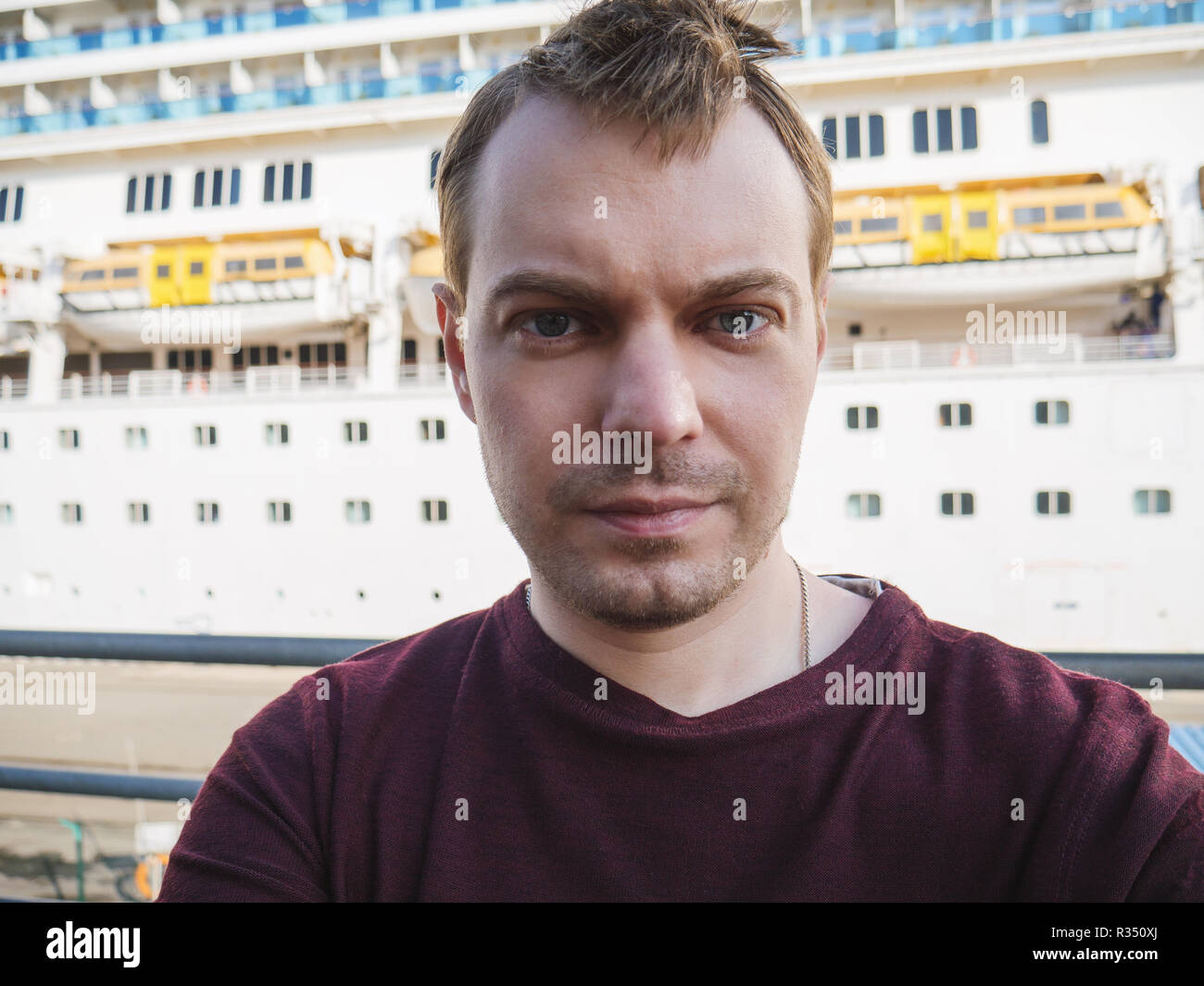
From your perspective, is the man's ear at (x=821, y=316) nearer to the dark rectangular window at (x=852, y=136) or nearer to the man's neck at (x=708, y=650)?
the man's neck at (x=708, y=650)

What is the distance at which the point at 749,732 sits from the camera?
40.8 inches

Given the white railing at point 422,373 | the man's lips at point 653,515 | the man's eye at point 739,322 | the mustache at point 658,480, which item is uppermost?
the white railing at point 422,373

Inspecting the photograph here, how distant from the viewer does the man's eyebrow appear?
103 centimetres

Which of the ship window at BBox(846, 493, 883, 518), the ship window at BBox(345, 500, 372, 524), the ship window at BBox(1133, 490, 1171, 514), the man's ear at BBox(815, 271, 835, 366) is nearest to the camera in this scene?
the man's ear at BBox(815, 271, 835, 366)

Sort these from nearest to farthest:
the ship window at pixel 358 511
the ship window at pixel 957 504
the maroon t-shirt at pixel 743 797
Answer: the maroon t-shirt at pixel 743 797
the ship window at pixel 957 504
the ship window at pixel 358 511

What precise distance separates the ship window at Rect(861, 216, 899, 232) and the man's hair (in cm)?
1182

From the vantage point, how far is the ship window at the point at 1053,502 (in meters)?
11.1

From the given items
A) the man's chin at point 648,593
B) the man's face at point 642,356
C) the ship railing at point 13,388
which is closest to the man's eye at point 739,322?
the man's face at point 642,356

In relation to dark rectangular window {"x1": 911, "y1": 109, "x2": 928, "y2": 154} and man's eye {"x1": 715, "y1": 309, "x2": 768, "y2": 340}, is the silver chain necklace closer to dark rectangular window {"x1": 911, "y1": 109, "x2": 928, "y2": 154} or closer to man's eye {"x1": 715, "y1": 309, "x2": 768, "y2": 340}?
man's eye {"x1": 715, "y1": 309, "x2": 768, "y2": 340}

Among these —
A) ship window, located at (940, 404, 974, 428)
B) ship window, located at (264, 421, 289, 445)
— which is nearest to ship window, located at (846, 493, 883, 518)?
ship window, located at (940, 404, 974, 428)

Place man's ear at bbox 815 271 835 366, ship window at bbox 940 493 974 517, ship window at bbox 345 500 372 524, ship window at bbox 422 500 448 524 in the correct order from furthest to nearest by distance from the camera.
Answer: ship window at bbox 345 500 372 524
ship window at bbox 422 500 448 524
ship window at bbox 940 493 974 517
man's ear at bbox 815 271 835 366

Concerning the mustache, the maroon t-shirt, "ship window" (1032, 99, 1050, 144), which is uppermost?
"ship window" (1032, 99, 1050, 144)

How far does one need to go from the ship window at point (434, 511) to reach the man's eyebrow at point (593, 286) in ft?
36.3

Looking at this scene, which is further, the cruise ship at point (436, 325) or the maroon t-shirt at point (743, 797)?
the cruise ship at point (436, 325)
